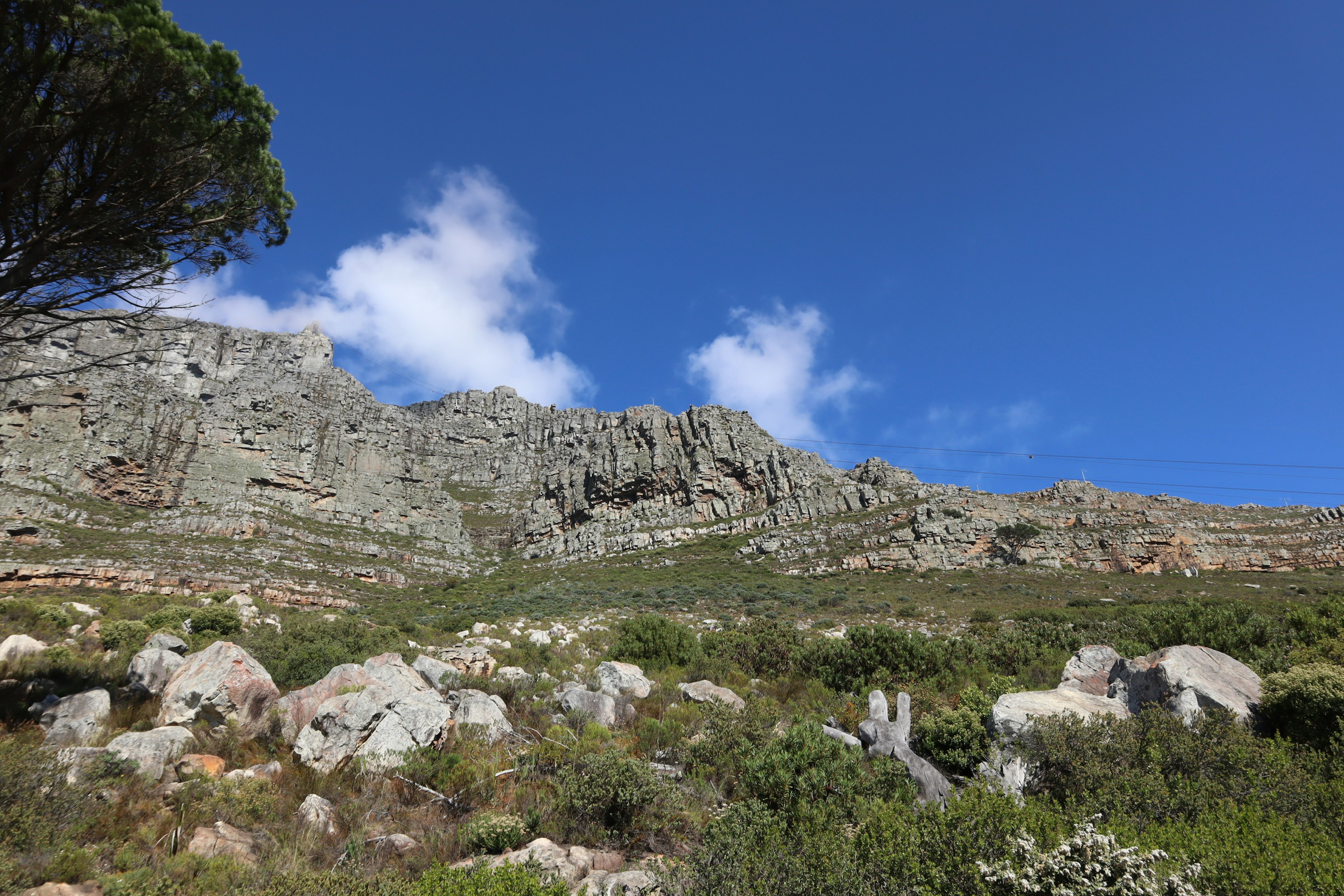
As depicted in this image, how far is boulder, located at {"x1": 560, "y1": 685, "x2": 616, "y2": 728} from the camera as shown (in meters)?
8.64

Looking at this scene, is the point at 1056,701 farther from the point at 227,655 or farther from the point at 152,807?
the point at 227,655

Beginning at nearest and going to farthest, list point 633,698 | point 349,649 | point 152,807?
point 152,807
point 633,698
point 349,649

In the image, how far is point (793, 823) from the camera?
5.16 m

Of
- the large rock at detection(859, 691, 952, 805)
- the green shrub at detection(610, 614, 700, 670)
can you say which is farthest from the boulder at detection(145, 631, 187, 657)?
the large rock at detection(859, 691, 952, 805)

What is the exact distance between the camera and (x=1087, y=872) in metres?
3.54

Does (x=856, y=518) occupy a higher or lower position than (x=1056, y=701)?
higher

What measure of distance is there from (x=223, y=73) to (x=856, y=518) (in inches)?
2319

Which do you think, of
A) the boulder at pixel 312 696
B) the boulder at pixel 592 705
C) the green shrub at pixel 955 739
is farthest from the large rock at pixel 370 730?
the green shrub at pixel 955 739

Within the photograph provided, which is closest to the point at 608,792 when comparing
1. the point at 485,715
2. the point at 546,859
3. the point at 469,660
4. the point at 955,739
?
the point at 546,859

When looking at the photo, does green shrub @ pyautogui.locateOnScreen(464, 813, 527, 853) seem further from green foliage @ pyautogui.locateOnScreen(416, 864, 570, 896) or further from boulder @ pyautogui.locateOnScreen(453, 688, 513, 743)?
boulder @ pyautogui.locateOnScreen(453, 688, 513, 743)

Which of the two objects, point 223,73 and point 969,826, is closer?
point 969,826

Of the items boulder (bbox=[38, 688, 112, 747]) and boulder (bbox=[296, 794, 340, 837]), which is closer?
boulder (bbox=[296, 794, 340, 837])

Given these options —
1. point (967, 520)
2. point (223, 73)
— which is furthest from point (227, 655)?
point (967, 520)

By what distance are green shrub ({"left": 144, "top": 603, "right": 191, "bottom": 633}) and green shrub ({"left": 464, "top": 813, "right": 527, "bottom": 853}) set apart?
12697 millimetres
